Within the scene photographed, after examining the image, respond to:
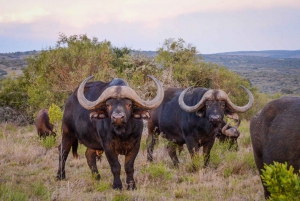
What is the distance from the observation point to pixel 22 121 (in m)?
22.5

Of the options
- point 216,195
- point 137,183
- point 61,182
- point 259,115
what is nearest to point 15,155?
point 61,182

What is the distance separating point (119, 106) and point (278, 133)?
2641 millimetres

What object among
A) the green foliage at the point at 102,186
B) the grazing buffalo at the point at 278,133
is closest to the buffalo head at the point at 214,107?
the grazing buffalo at the point at 278,133

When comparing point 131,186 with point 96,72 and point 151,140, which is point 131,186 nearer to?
point 151,140

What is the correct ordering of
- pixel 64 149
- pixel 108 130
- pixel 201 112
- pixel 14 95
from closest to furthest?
pixel 108 130 < pixel 64 149 < pixel 201 112 < pixel 14 95

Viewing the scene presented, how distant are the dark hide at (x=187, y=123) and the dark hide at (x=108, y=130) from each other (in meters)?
2.15

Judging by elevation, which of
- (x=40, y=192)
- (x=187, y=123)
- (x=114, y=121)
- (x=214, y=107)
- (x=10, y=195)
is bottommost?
(x=40, y=192)

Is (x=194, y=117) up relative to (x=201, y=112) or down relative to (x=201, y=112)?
down

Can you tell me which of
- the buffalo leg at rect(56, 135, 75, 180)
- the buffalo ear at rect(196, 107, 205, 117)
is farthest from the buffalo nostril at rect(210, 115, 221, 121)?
the buffalo leg at rect(56, 135, 75, 180)

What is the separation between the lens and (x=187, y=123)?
9711 millimetres

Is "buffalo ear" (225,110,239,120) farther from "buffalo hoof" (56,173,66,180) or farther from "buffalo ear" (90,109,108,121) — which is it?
"buffalo hoof" (56,173,66,180)

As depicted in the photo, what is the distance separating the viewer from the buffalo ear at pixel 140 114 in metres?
7.04

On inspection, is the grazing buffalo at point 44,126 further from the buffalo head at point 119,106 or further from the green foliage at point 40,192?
the green foliage at point 40,192

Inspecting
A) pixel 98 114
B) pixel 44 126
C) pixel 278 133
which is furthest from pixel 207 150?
pixel 44 126
